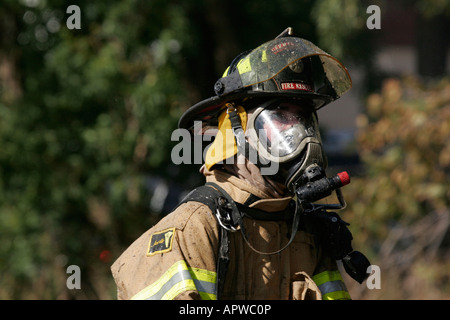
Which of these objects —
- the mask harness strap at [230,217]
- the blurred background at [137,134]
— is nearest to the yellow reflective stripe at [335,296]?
the mask harness strap at [230,217]

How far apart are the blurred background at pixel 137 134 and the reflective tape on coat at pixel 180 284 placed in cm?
375

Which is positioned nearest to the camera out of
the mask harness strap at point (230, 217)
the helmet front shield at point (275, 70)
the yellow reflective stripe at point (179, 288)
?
the yellow reflective stripe at point (179, 288)

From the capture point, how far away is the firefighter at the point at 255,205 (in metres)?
2.48

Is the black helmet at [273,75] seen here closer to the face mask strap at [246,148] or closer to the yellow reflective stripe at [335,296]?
the face mask strap at [246,148]

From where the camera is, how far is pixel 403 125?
618 centimetres

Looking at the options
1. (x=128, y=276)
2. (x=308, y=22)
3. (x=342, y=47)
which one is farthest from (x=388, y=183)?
(x=128, y=276)

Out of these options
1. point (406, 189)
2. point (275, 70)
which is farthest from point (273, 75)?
point (406, 189)

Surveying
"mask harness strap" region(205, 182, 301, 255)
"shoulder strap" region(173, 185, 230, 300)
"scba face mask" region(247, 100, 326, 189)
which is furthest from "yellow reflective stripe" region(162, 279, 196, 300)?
"scba face mask" region(247, 100, 326, 189)

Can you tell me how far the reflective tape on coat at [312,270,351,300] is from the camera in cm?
289

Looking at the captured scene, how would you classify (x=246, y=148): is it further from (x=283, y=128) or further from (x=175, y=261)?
(x=175, y=261)

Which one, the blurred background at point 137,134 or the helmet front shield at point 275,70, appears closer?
the helmet front shield at point 275,70

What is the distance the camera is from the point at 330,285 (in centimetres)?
291

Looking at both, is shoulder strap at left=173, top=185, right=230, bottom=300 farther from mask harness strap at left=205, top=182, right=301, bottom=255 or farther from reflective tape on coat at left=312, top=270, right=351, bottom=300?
reflective tape on coat at left=312, top=270, right=351, bottom=300

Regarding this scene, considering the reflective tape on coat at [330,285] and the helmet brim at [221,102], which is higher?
the helmet brim at [221,102]
